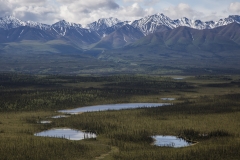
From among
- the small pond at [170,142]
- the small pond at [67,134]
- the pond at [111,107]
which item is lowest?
the small pond at [170,142]

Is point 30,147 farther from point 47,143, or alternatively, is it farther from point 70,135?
point 70,135

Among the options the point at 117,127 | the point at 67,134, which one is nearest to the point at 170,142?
the point at 117,127

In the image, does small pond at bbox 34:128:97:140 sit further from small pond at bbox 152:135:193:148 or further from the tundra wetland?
small pond at bbox 152:135:193:148

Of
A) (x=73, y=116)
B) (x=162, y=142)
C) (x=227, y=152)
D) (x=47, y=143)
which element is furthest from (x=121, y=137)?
(x=73, y=116)

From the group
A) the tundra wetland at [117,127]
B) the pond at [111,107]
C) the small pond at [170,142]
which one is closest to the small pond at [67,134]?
the tundra wetland at [117,127]

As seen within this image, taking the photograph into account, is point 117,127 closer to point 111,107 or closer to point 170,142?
point 170,142

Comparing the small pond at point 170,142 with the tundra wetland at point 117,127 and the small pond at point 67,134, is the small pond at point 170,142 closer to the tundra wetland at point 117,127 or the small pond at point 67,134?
the tundra wetland at point 117,127

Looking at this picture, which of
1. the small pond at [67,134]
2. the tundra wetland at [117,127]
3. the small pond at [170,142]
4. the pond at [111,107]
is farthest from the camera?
the pond at [111,107]
